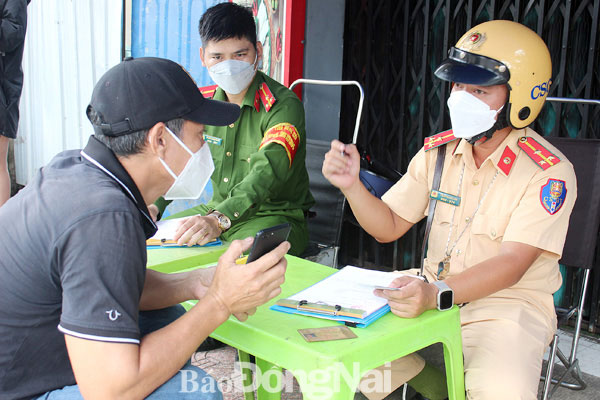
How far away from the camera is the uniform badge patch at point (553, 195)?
6.88ft

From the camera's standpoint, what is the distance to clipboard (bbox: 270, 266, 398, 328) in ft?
5.28

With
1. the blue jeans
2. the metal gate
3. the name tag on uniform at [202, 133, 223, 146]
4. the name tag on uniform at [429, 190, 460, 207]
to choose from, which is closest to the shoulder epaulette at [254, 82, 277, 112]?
the name tag on uniform at [202, 133, 223, 146]

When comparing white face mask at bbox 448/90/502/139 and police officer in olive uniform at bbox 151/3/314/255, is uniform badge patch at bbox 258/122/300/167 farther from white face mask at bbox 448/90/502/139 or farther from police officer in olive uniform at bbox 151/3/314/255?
white face mask at bbox 448/90/502/139

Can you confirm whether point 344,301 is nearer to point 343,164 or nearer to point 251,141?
point 343,164

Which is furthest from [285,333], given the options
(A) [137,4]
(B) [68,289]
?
(A) [137,4]

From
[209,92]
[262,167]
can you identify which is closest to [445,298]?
[262,167]

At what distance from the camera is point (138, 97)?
1.49 m

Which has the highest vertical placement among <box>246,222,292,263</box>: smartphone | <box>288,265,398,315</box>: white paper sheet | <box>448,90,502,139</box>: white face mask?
<box>448,90,502,139</box>: white face mask

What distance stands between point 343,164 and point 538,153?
75 centimetres

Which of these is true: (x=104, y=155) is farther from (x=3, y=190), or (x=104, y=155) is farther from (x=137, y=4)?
(x=137, y=4)

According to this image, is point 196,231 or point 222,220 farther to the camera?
point 222,220

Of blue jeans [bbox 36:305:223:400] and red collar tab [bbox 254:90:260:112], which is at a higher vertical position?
red collar tab [bbox 254:90:260:112]

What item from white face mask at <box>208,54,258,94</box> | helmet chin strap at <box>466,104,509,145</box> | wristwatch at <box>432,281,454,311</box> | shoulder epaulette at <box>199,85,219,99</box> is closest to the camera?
wristwatch at <box>432,281,454,311</box>

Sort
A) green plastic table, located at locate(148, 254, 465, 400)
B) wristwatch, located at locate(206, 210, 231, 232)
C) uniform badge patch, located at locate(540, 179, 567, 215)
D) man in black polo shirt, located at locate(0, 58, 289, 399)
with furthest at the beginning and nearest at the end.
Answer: wristwatch, located at locate(206, 210, 231, 232)
uniform badge patch, located at locate(540, 179, 567, 215)
green plastic table, located at locate(148, 254, 465, 400)
man in black polo shirt, located at locate(0, 58, 289, 399)
